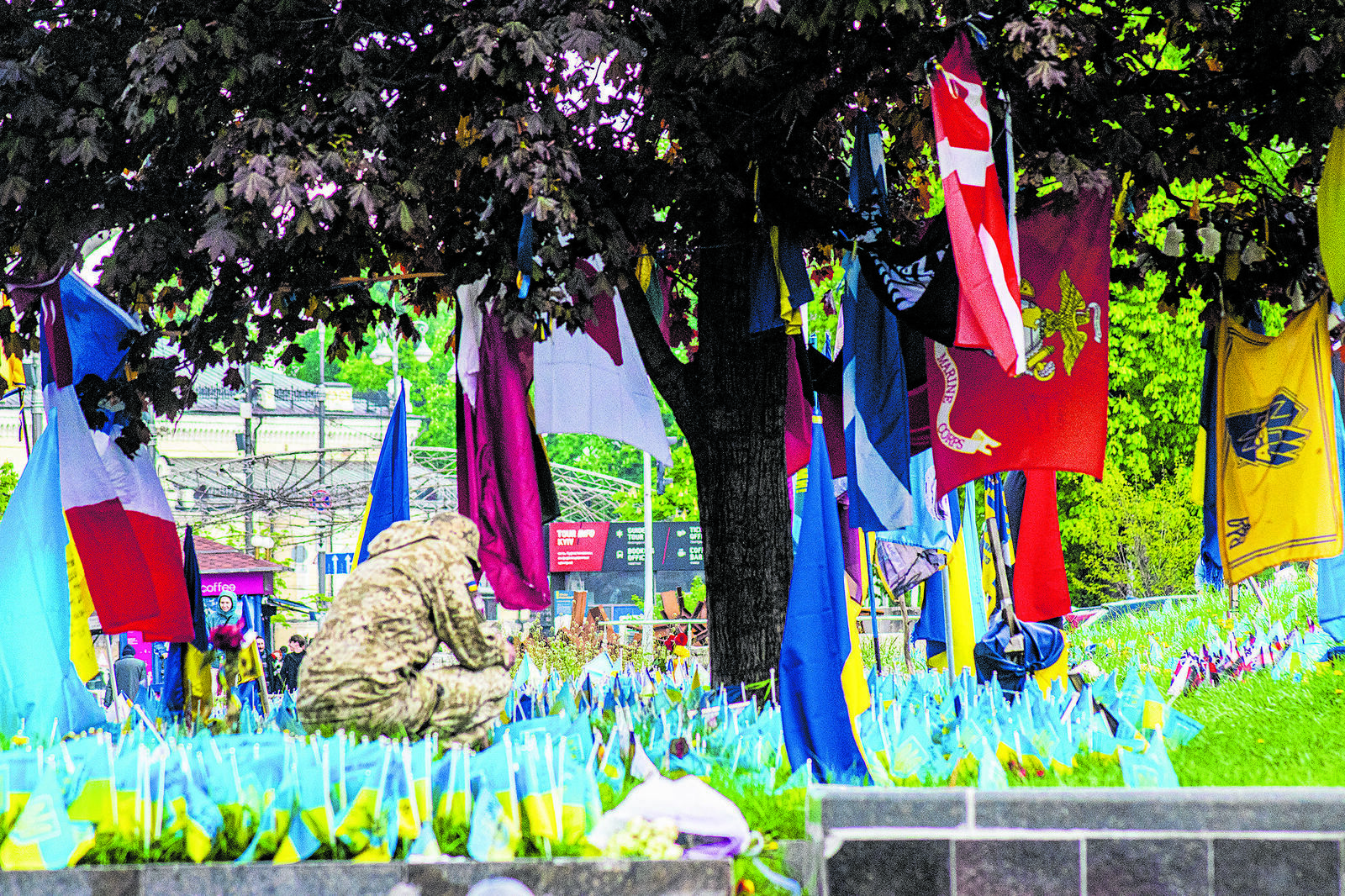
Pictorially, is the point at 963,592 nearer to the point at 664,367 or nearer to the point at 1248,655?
the point at 664,367

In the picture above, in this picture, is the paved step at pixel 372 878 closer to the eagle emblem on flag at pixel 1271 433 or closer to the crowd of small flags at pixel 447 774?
the crowd of small flags at pixel 447 774

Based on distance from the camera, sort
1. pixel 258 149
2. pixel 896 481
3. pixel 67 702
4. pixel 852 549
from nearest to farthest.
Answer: pixel 258 149
pixel 67 702
pixel 896 481
pixel 852 549

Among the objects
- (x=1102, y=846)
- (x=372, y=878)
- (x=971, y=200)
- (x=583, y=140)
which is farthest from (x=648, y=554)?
(x=1102, y=846)

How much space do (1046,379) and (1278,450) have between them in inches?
74.7

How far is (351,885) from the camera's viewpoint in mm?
4270

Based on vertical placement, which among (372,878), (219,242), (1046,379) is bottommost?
(372,878)

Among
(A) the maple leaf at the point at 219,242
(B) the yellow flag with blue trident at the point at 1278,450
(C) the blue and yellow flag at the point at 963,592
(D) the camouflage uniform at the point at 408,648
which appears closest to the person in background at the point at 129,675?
(C) the blue and yellow flag at the point at 963,592

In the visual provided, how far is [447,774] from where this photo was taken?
476cm

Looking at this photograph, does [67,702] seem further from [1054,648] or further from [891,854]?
[1054,648]

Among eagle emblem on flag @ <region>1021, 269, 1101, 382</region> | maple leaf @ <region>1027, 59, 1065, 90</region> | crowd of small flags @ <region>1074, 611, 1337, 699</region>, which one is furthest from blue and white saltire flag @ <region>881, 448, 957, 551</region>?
maple leaf @ <region>1027, 59, 1065, 90</region>

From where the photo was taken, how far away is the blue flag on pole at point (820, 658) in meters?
5.56

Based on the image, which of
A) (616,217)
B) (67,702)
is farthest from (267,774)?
(616,217)

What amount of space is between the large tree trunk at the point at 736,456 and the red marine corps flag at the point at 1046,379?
1.09 meters

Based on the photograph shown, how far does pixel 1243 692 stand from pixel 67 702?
7.38 metres
